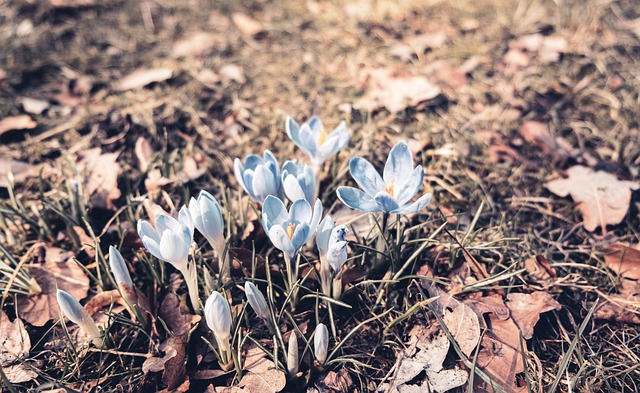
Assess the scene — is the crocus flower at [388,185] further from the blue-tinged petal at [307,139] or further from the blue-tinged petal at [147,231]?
the blue-tinged petal at [147,231]

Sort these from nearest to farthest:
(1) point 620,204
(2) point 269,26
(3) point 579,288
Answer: (3) point 579,288, (1) point 620,204, (2) point 269,26

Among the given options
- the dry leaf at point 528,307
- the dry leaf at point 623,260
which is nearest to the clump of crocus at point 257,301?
the dry leaf at point 528,307

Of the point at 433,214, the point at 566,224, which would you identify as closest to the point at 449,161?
the point at 433,214

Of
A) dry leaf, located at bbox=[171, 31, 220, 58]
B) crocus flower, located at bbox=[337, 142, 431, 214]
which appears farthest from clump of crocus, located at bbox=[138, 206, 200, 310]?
dry leaf, located at bbox=[171, 31, 220, 58]

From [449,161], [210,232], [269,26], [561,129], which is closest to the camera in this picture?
[210,232]

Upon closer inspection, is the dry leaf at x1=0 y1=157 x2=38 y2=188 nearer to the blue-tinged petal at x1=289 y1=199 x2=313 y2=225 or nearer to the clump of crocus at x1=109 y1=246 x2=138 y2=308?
the clump of crocus at x1=109 y1=246 x2=138 y2=308

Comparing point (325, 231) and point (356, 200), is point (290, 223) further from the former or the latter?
point (356, 200)

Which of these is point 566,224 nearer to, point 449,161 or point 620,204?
point 620,204
